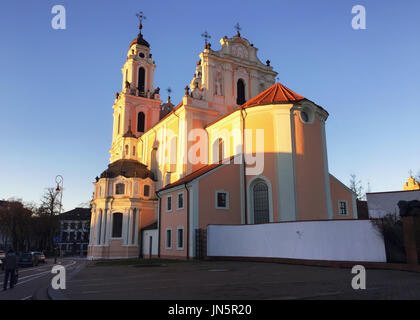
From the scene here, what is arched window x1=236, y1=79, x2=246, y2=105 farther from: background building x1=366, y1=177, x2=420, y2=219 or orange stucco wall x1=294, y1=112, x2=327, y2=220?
background building x1=366, y1=177, x2=420, y2=219

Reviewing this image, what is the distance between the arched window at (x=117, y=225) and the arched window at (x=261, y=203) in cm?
1909

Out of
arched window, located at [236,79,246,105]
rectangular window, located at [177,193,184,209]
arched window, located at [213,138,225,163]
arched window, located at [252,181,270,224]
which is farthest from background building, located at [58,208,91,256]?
arched window, located at [252,181,270,224]

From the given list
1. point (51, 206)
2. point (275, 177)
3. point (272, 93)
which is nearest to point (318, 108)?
point (272, 93)

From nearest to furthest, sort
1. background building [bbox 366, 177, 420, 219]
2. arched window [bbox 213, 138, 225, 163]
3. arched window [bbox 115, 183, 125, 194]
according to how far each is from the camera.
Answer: background building [bbox 366, 177, 420, 219], arched window [bbox 213, 138, 225, 163], arched window [bbox 115, 183, 125, 194]

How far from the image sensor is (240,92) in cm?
3669

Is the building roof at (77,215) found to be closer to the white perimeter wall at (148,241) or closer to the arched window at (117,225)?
the arched window at (117,225)

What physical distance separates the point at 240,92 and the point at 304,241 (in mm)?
21863

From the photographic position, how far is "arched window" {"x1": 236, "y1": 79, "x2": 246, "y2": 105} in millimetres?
36338

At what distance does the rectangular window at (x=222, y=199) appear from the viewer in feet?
86.0

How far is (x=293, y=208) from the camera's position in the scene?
79.5 ft

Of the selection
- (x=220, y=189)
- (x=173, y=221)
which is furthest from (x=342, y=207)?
(x=173, y=221)

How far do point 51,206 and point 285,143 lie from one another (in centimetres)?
4427

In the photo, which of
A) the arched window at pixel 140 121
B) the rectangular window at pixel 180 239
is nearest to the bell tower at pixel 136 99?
the arched window at pixel 140 121

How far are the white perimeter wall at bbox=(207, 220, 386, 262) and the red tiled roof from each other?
33.7 feet
